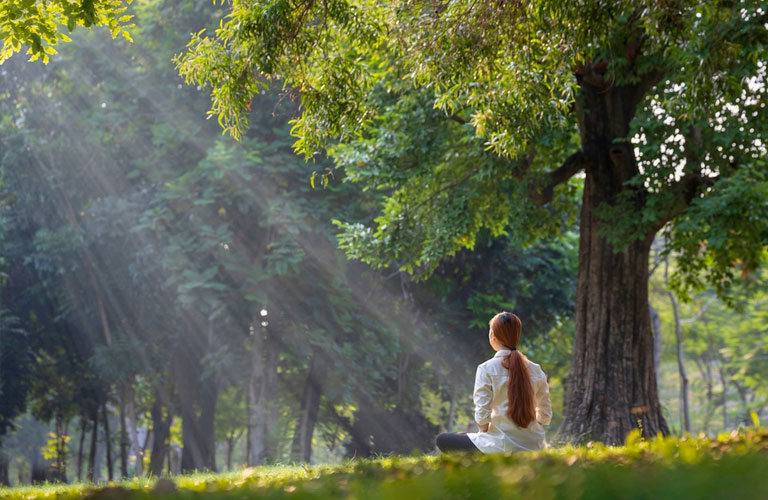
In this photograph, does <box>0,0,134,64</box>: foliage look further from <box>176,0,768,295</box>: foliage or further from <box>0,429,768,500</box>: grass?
<box>0,429,768,500</box>: grass

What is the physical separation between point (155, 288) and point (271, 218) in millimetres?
4869

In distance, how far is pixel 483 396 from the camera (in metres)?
6.53

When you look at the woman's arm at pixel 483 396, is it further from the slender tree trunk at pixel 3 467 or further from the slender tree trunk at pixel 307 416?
the slender tree trunk at pixel 3 467

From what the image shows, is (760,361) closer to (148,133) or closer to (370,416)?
(370,416)

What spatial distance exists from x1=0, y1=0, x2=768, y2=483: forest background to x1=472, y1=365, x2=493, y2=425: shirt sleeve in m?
12.5

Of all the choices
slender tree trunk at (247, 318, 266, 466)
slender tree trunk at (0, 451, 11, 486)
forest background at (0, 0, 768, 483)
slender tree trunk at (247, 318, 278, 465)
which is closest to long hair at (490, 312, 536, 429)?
forest background at (0, 0, 768, 483)

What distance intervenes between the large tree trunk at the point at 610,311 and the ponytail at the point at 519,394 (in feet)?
18.4

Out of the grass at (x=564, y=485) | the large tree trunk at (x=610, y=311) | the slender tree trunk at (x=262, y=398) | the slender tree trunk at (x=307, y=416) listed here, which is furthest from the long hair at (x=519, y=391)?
the slender tree trunk at (x=307, y=416)

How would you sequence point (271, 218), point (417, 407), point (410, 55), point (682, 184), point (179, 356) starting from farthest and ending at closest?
point (417, 407) → point (179, 356) → point (271, 218) → point (682, 184) → point (410, 55)

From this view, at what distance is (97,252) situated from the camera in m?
23.1

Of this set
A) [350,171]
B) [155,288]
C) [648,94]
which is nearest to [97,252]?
[155,288]

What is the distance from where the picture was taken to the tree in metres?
8.43

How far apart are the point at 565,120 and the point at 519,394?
379 centimetres

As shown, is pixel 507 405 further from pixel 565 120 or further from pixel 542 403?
pixel 565 120
